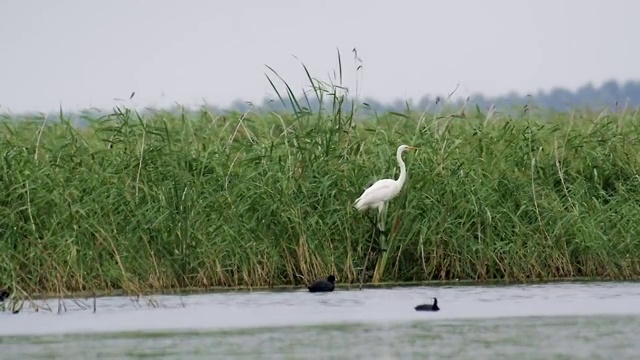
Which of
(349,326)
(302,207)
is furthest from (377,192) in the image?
(349,326)

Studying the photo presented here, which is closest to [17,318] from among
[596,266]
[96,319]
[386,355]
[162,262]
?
[96,319]

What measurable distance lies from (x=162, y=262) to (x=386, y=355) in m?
3.79

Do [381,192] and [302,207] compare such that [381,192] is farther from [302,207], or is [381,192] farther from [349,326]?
[349,326]

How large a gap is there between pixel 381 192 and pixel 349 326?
226cm

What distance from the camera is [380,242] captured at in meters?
16.2

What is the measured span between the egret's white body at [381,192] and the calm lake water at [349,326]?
754mm

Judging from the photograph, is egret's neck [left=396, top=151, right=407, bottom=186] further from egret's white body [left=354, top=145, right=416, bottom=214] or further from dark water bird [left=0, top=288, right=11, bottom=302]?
dark water bird [left=0, top=288, right=11, bottom=302]

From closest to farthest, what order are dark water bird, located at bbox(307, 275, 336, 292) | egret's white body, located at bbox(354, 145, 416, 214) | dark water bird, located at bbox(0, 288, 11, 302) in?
dark water bird, located at bbox(0, 288, 11, 302) < dark water bird, located at bbox(307, 275, 336, 292) < egret's white body, located at bbox(354, 145, 416, 214)

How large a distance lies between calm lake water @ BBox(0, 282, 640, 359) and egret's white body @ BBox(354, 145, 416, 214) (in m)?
0.75

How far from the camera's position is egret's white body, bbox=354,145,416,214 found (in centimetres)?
1585

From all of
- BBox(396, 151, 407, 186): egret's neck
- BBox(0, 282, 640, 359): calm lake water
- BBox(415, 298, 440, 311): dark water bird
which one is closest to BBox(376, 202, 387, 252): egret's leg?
BBox(396, 151, 407, 186): egret's neck

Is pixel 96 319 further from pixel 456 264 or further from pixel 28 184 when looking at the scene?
pixel 456 264

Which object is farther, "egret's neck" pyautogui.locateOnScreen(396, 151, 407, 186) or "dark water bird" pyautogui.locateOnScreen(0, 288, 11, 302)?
"egret's neck" pyautogui.locateOnScreen(396, 151, 407, 186)

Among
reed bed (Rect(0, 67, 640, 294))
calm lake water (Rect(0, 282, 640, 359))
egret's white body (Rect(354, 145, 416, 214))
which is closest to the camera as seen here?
calm lake water (Rect(0, 282, 640, 359))
